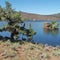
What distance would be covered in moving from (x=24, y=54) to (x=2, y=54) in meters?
1.98

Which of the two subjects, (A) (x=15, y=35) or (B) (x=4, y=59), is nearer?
(B) (x=4, y=59)

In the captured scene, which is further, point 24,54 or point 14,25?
point 14,25

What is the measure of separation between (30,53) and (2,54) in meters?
2.61

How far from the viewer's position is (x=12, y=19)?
2738 cm

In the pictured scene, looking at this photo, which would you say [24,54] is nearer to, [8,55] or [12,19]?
[8,55]

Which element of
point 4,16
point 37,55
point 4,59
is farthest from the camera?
point 4,16

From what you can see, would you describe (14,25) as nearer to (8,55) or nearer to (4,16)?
(4,16)

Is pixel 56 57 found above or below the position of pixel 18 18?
below

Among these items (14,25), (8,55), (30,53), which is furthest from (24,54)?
(14,25)

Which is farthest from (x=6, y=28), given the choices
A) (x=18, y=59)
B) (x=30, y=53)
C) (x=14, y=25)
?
(x=18, y=59)

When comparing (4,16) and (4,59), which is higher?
(4,16)

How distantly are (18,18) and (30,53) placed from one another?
36.0ft

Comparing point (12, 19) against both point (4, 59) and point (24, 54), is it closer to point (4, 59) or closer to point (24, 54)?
point (24, 54)

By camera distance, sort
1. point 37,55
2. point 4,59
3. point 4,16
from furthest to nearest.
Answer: point 4,16
point 37,55
point 4,59
